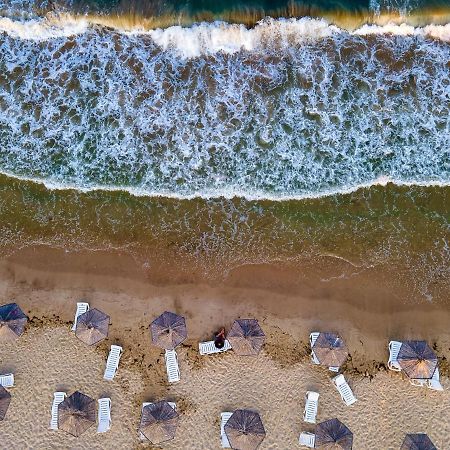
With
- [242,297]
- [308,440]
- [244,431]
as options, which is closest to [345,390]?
[308,440]

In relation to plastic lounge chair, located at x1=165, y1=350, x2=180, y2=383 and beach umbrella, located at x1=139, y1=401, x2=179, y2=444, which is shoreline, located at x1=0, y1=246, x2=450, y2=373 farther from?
beach umbrella, located at x1=139, y1=401, x2=179, y2=444

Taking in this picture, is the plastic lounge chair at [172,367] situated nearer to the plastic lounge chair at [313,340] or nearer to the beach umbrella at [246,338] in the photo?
the beach umbrella at [246,338]

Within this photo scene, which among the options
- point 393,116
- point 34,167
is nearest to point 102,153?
point 34,167

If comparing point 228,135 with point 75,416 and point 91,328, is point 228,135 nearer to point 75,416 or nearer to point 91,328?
point 91,328

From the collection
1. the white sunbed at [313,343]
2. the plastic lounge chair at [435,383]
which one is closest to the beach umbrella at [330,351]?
the white sunbed at [313,343]

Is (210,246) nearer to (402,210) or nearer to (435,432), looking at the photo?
(402,210)

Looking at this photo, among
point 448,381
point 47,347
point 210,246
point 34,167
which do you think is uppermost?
point 34,167

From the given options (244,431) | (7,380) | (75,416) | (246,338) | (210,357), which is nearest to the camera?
(244,431)
